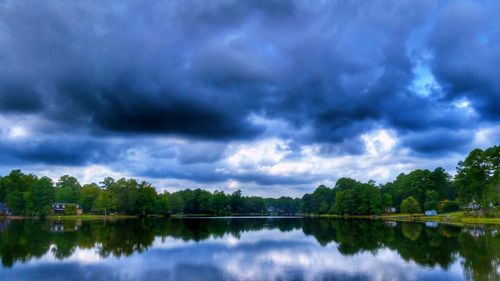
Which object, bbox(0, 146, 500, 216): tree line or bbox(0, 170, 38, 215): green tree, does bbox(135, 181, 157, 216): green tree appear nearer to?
bbox(0, 146, 500, 216): tree line

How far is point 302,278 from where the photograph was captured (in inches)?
971

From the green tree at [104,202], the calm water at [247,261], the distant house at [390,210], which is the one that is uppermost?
the green tree at [104,202]

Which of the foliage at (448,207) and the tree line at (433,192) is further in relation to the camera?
the foliage at (448,207)

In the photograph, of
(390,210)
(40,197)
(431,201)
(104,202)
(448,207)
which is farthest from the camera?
(390,210)

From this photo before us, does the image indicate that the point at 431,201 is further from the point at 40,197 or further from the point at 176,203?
the point at 40,197

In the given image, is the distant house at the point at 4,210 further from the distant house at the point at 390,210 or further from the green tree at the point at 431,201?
the green tree at the point at 431,201

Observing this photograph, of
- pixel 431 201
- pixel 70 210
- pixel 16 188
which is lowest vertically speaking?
pixel 70 210

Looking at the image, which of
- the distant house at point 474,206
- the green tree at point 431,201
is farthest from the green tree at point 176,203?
the distant house at point 474,206

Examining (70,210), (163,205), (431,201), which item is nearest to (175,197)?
(163,205)

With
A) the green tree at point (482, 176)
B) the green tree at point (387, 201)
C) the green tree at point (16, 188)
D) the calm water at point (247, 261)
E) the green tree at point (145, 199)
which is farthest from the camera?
the green tree at point (145, 199)

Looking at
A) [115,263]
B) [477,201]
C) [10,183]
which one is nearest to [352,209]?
[477,201]

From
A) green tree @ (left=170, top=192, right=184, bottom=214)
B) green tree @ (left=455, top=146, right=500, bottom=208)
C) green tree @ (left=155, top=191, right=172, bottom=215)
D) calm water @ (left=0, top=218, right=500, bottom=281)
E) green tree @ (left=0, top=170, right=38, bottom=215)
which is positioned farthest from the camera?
green tree @ (left=170, top=192, right=184, bottom=214)

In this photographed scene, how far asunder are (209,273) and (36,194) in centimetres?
11284

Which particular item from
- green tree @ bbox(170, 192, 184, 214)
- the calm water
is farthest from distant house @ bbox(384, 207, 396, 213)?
the calm water
